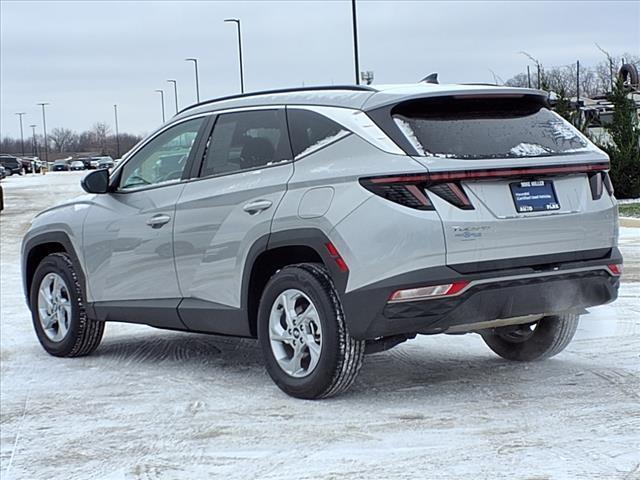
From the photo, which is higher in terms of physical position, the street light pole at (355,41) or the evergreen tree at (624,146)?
the street light pole at (355,41)

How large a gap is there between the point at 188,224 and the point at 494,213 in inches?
84.7

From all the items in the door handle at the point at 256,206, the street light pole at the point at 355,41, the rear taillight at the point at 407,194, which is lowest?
the door handle at the point at 256,206

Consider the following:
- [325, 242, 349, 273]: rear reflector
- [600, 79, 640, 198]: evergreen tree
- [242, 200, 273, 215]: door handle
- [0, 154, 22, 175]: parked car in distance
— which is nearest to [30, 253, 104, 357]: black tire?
[242, 200, 273, 215]: door handle

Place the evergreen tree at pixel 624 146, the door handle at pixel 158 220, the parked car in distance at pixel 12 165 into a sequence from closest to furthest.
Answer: the door handle at pixel 158 220
the evergreen tree at pixel 624 146
the parked car in distance at pixel 12 165

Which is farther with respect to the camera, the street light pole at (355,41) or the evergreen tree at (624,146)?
the street light pole at (355,41)

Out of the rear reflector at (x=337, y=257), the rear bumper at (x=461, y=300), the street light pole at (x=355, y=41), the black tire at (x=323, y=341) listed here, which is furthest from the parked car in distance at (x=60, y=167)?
the rear bumper at (x=461, y=300)

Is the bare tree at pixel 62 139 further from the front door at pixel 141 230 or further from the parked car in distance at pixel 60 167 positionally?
the front door at pixel 141 230

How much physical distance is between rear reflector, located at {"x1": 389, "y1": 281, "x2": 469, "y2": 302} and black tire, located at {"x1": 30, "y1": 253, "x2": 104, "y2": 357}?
3211 millimetres

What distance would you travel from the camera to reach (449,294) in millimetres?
5621

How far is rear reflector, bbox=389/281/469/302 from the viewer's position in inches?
221

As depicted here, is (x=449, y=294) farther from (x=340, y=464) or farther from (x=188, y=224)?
(x=188, y=224)

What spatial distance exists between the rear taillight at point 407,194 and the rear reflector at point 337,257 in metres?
0.42

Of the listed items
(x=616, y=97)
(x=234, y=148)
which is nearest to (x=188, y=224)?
(x=234, y=148)

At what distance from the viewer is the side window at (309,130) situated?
6.14 metres
